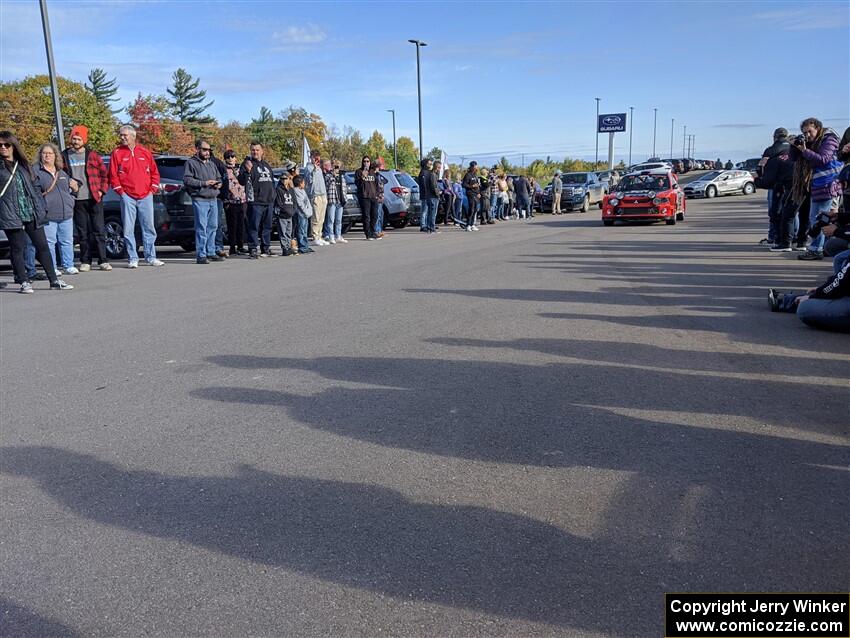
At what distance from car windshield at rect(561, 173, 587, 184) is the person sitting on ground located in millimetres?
27819

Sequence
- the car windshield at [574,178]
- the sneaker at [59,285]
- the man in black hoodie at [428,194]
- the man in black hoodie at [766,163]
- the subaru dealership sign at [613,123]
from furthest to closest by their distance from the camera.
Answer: the subaru dealership sign at [613,123] < the car windshield at [574,178] < the man in black hoodie at [428,194] < the man in black hoodie at [766,163] < the sneaker at [59,285]

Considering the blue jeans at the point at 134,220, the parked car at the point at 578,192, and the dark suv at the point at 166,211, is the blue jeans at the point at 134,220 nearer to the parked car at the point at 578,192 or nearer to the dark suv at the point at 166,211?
the dark suv at the point at 166,211

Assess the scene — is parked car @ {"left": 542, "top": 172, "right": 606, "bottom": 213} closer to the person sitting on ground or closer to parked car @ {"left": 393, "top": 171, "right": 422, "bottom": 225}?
parked car @ {"left": 393, "top": 171, "right": 422, "bottom": 225}

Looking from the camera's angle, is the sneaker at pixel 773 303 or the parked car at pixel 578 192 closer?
the sneaker at pixel 773 303

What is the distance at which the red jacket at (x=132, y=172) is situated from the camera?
1187 cm

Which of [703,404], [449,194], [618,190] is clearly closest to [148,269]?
[703,404]

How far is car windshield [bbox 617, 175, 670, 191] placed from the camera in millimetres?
22108

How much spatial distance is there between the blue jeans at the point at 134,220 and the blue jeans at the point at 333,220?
520cm

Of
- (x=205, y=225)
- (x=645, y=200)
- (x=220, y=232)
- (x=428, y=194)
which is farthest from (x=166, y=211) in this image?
(x=645, y=200)

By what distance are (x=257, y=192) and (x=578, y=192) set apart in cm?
2182

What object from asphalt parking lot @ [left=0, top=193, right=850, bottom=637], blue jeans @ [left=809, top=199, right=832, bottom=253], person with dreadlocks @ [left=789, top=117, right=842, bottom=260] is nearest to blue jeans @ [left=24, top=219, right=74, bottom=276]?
asphalt parking lot @ [left=0, top=193, right=850, bottom=637]

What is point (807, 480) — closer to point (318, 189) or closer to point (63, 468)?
point (63, 468)

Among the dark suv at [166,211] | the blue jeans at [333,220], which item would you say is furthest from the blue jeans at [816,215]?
the dark suv at [166,211]

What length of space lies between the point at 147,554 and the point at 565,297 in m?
6.59
